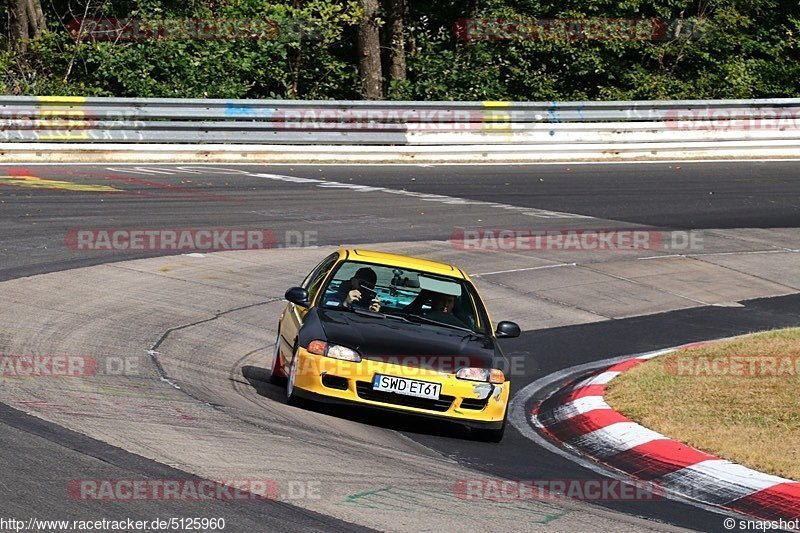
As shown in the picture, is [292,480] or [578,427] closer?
[292,480]

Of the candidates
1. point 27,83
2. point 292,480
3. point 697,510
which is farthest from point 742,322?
point 27,83

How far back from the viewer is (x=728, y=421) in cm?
953

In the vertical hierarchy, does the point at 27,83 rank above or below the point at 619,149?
above

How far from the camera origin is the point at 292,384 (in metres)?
9.48

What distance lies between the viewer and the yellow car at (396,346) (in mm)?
9180

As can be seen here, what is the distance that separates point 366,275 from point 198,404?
2.32 metres

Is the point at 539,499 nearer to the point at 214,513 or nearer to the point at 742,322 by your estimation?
the point at 214,513

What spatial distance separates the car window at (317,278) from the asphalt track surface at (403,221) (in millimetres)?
1441
